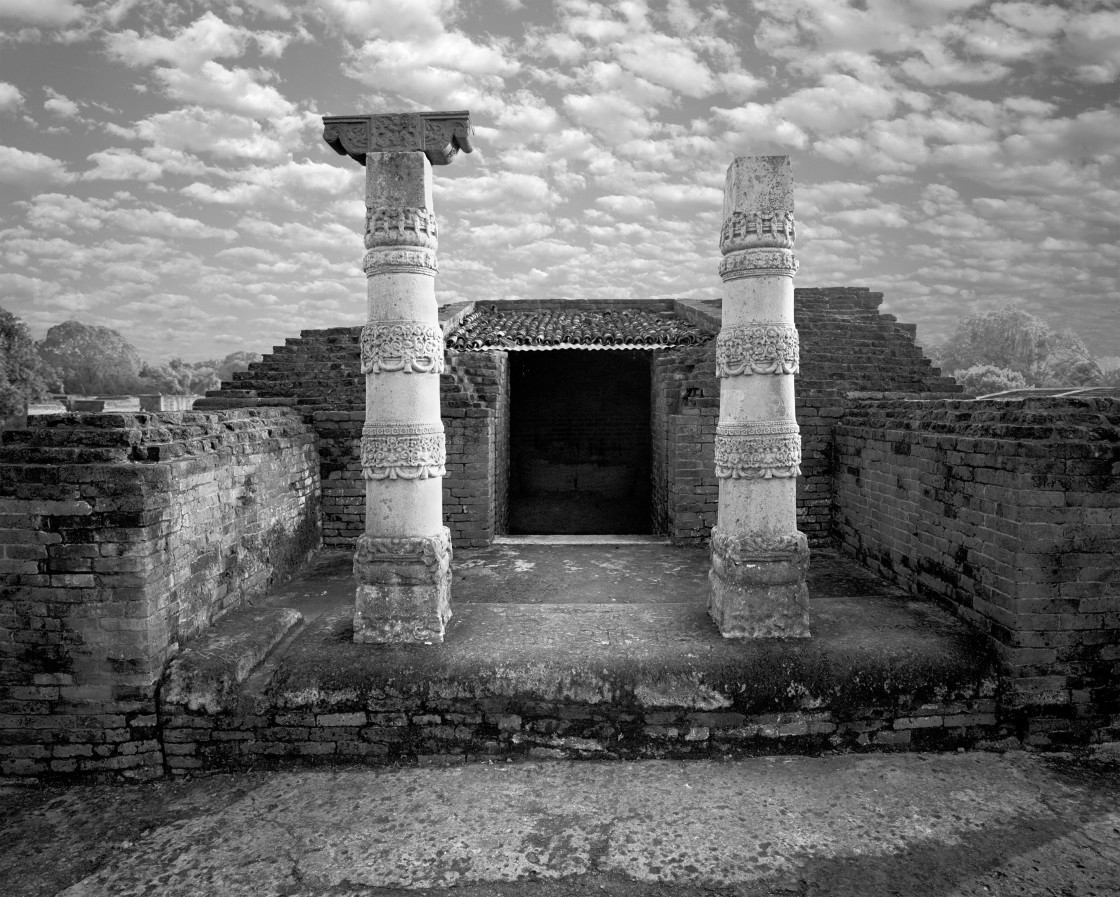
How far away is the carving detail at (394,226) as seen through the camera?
4340 mm

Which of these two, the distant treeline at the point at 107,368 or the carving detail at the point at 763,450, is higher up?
the distant treeline at the point at 107,368

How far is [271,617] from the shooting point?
14.9 ft

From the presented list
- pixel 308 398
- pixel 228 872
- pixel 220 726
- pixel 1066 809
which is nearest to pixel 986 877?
pixel 1066 809

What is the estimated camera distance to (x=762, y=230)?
14.1ft

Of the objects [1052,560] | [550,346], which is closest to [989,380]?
[550,346]

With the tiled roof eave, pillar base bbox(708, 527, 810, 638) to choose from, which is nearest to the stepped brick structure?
the tiled roof eave

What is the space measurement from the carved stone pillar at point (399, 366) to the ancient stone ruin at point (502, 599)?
0.05 ft

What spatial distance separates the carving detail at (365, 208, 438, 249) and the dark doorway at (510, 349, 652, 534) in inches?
372

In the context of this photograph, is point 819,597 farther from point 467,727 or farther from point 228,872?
point 228,872

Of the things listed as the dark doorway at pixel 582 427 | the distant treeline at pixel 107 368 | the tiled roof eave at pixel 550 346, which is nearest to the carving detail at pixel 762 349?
the tiled roof eave at pixel 550 346

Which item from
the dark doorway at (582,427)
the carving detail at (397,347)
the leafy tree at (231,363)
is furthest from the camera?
the leafy tree at (231,363)

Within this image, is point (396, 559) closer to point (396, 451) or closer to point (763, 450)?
point (396, 451)

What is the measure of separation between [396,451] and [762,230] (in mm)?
2815

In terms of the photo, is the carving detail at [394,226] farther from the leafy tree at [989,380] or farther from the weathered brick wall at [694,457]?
the leafy tree at [989,380]
